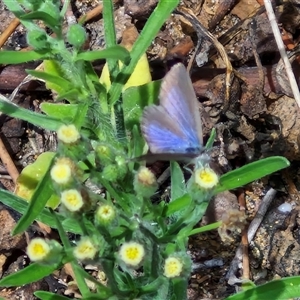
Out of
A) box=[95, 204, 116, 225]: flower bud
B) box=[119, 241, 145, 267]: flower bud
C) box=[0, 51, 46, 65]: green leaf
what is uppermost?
box=[0, 51, 46, 65]: green leaf

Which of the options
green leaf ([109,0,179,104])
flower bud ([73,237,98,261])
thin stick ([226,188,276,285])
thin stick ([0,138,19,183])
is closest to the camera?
flower bud ([73,237,98,261])

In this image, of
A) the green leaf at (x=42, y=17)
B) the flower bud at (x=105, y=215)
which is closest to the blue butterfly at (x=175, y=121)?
the flower bud at (x=105, y=215)

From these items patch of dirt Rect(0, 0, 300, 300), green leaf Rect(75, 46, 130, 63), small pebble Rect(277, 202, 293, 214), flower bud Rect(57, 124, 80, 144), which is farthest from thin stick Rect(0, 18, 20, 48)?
small pebble Rect(277, 202, 293, 214)

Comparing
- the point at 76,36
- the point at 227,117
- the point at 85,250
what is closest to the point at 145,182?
the point at 85,250

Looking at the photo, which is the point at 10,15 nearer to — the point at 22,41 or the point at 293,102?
the point at 22,41

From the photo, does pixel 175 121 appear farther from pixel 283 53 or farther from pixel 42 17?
pixel 283 53

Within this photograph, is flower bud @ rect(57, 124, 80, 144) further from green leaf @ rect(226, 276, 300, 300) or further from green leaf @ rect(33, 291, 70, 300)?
green leaf @ rect(226, 276, 300, 300)

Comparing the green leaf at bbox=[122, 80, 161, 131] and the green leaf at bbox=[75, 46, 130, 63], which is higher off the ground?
the green leaf at bbox=[75, 46, 130, 63]
